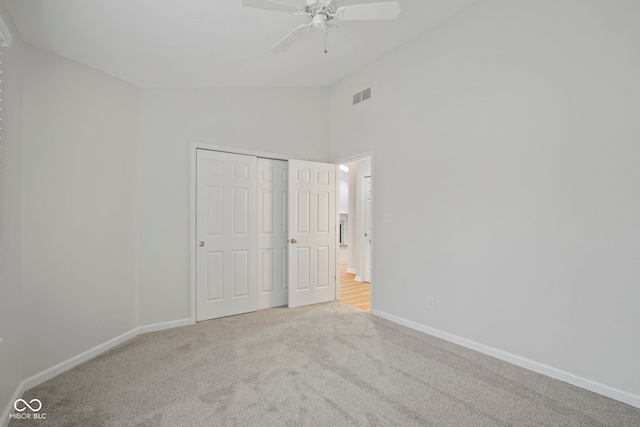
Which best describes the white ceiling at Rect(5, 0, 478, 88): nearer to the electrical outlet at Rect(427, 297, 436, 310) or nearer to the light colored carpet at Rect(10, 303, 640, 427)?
the light colored carpet at Rect(10, 303, 640, 427)

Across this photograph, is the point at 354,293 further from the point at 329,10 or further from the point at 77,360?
the point at 329,10

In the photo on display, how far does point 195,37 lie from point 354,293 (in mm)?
4027

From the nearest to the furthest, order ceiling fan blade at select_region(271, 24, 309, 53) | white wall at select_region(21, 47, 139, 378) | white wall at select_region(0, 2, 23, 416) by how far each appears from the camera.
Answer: white wall at select_region(0, 2, 23, 416), ceiling fan blade at select_region(271, 24, 309, 53), white wall at select_region(21, 47, 139, 378)

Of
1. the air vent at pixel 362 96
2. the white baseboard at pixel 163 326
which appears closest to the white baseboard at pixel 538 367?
the white baseboard at pixel 163 326

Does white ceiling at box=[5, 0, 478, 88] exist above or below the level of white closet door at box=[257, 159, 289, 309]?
above

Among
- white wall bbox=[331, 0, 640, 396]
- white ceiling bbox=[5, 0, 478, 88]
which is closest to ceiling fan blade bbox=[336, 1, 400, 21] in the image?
white ceiling bbox=[5, 0, 478, 88]

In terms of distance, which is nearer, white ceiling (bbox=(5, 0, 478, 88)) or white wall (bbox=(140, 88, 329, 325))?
white ceiling (bbox=(5, 0, 478, 88))

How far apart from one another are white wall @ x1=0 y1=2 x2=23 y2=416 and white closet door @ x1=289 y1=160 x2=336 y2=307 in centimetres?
262

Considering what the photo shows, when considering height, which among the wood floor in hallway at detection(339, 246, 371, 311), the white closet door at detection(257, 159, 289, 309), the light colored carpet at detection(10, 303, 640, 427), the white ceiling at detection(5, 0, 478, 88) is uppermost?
the white ceiling at detection(5, 0, 478, 88)

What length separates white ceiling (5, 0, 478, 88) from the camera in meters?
2.08

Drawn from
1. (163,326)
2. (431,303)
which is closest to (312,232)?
(431,303)

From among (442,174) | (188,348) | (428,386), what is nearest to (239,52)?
(442,174)

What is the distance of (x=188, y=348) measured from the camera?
284 cm

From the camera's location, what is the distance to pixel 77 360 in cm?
254
